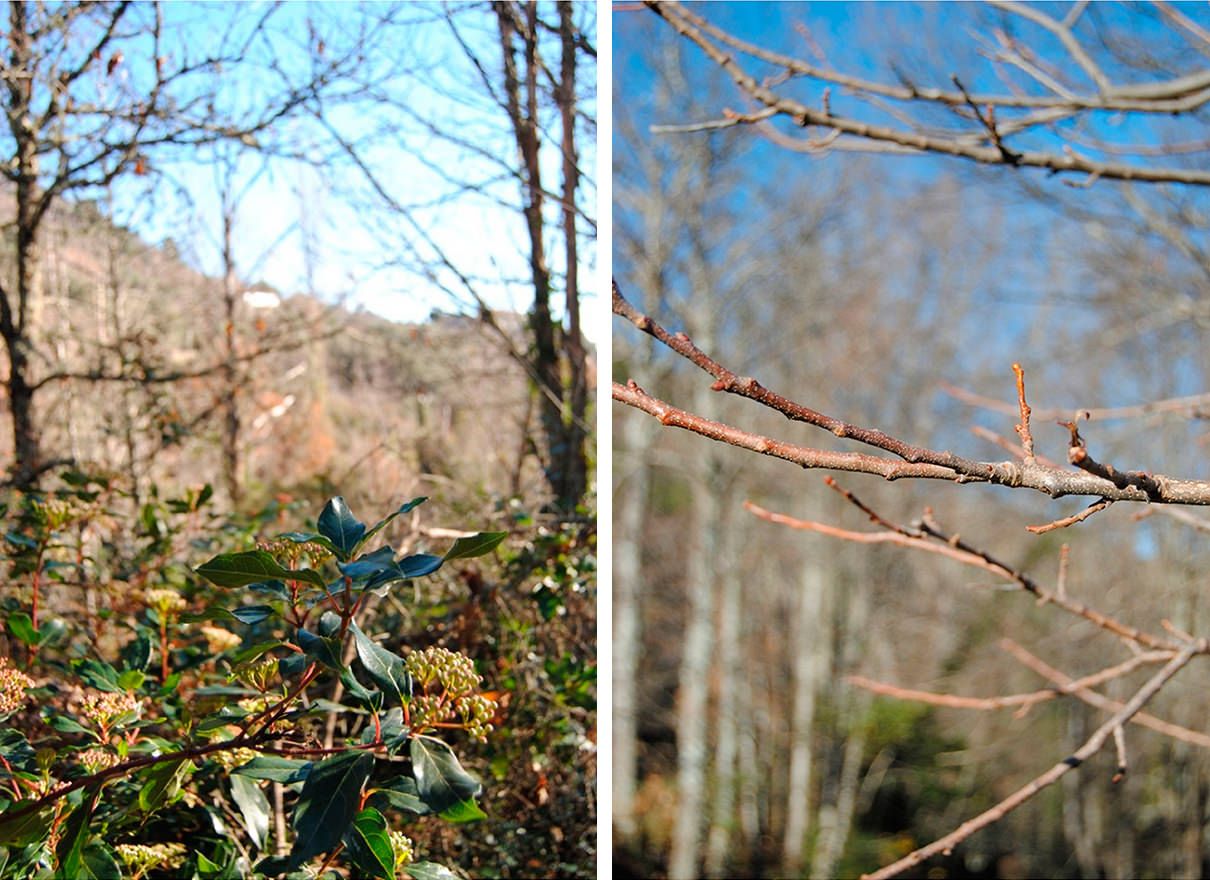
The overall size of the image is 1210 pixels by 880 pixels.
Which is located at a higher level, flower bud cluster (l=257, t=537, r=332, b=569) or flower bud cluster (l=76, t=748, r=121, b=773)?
flower bud cluster (l=257, t=537, r=332, b=569)

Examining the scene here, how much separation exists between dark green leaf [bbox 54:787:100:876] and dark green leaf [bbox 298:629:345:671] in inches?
7.7

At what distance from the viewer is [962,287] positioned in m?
4.39

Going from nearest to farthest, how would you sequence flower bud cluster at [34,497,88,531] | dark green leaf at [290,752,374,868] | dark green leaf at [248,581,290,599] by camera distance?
dark green leaf at [290,752,374,868]
dark green leaf at [248,581,290,599]
flower bud cluster at [34,497,88,531]

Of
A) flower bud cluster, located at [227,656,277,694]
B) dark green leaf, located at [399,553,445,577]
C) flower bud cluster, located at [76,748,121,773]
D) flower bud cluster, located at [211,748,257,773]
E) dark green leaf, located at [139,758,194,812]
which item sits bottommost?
flower bud cluster, located at [211,748,257,773]

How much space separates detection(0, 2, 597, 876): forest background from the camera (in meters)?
1.23

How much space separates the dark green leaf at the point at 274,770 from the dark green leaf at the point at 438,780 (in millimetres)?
108

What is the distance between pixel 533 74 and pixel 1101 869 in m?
4.34

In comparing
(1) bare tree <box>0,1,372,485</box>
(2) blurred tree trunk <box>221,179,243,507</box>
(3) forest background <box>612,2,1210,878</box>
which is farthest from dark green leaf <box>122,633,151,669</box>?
(3) forest background <box>612,2,1210,878</box>

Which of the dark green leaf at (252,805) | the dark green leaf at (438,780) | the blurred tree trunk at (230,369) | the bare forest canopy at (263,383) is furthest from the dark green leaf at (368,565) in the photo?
the blurred tree trunk at (230,369)

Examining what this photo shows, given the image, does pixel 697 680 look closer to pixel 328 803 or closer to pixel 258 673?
pixel 258 673

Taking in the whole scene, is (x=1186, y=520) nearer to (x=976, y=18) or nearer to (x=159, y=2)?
(x=976, y=18)

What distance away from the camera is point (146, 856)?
0.79 meters

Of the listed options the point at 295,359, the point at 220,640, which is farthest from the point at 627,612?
the point at 220,640

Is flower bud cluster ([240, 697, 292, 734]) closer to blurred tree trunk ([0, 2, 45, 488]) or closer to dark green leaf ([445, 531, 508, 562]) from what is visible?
dark green leaf ([445, 531, 508, 562])
